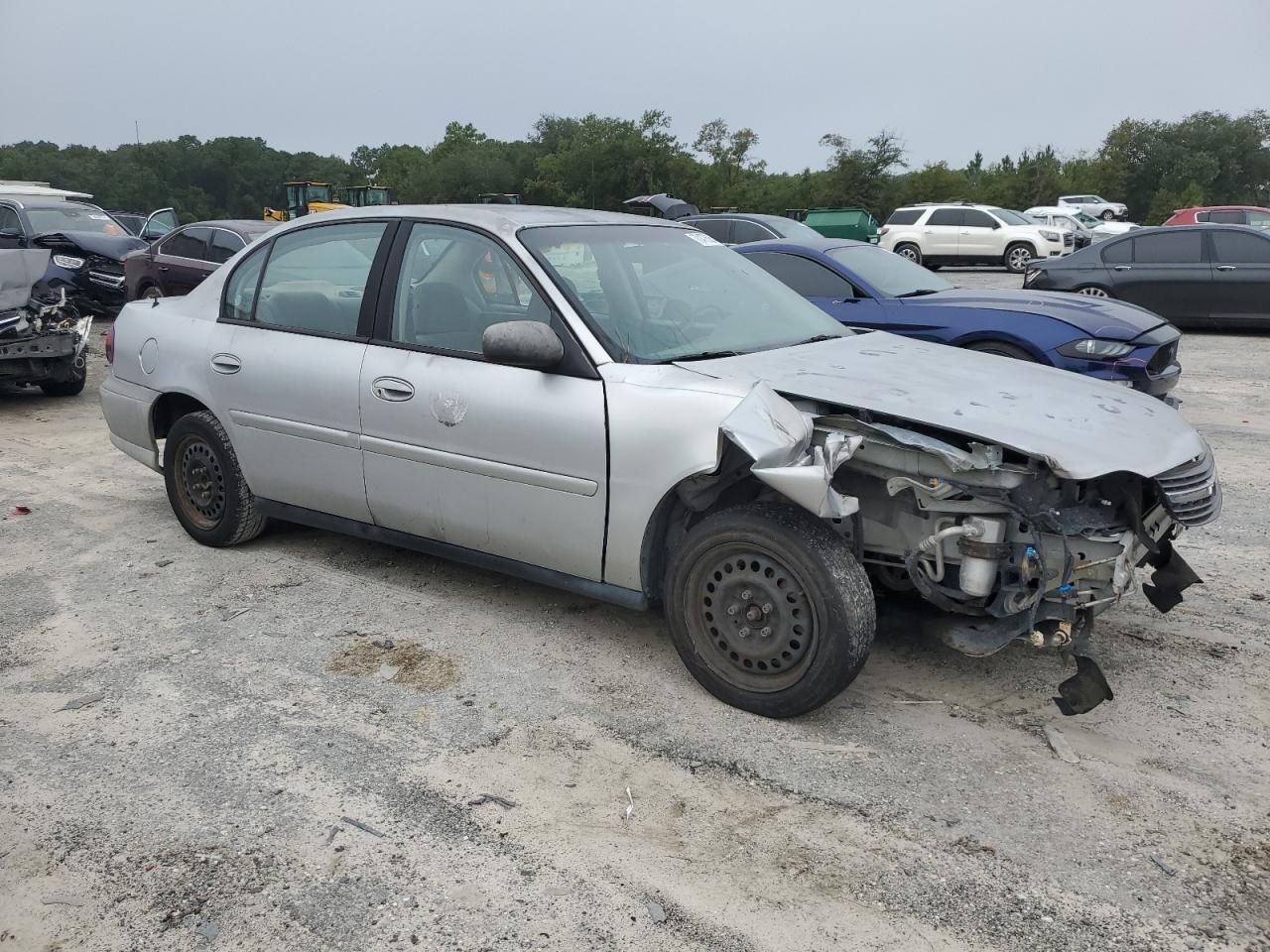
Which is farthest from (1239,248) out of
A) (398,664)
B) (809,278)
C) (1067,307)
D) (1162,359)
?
(398,664)

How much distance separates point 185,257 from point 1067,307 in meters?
10.8

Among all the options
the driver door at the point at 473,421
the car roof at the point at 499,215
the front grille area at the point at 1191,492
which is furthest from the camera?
the car roof at the point at 499,215

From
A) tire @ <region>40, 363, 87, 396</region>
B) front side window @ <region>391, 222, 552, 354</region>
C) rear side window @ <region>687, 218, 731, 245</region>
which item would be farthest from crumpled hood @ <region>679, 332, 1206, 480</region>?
rear side window @ <region>687, 218, 731, 245</region>

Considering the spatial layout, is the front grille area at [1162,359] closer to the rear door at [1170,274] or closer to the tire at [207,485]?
the tire at [207,485]

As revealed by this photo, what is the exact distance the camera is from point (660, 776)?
340 cm

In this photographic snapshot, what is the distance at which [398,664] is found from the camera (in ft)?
13.9

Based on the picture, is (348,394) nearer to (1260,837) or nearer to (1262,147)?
(1260,837)

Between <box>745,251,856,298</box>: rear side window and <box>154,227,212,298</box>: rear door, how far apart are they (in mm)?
8029

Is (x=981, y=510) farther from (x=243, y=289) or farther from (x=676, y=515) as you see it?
(x=243, y=289)

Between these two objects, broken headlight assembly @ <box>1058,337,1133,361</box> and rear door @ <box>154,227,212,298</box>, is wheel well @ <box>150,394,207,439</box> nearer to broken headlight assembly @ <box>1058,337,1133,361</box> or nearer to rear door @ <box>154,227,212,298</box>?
broken headlight assembly @ <box>1058,337,1133,361</box>

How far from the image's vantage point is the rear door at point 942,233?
84.2 ft

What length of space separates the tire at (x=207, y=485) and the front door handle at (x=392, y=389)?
3.79 ft

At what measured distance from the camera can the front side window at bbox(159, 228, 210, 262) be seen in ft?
45.0

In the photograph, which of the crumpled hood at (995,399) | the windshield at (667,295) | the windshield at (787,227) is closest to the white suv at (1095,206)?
the windshield at (787,227)
